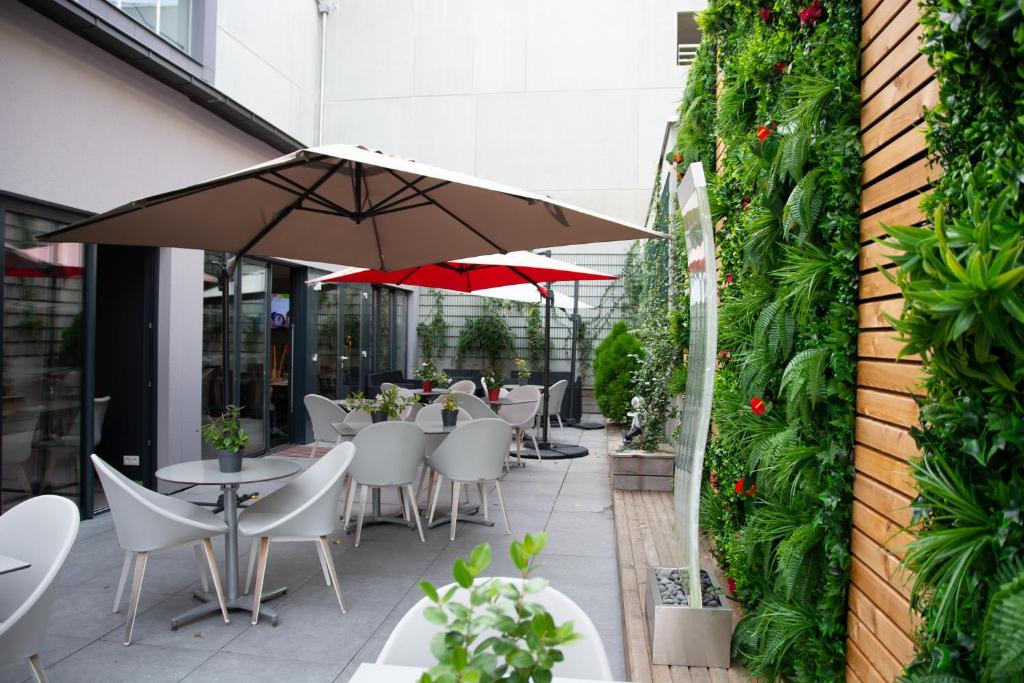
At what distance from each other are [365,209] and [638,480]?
10.3 ft

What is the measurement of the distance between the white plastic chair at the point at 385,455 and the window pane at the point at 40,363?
7.15 feet

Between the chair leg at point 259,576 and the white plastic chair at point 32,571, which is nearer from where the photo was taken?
the white plastic chair at point 32,571

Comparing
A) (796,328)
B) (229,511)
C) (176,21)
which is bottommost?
(229,511)

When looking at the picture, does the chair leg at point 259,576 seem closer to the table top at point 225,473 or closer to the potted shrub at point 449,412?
the table top at point 225,473

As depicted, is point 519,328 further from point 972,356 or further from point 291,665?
point 972,356

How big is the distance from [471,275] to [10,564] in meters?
5.30

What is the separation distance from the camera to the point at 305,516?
139 inches

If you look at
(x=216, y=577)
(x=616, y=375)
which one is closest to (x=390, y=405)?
(x=216, y=577)

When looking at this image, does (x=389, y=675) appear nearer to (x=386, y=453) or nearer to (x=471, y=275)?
(x=386, y=453)

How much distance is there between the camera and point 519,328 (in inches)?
519

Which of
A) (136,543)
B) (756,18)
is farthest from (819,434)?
(136,543)

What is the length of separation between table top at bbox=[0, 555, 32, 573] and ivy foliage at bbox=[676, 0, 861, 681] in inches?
89.8

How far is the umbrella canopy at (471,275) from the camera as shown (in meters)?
6.50

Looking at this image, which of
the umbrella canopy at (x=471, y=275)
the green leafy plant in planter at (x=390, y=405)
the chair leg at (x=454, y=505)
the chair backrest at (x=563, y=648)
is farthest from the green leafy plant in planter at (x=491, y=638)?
the umbrella canopy at (x=471, y=275)
